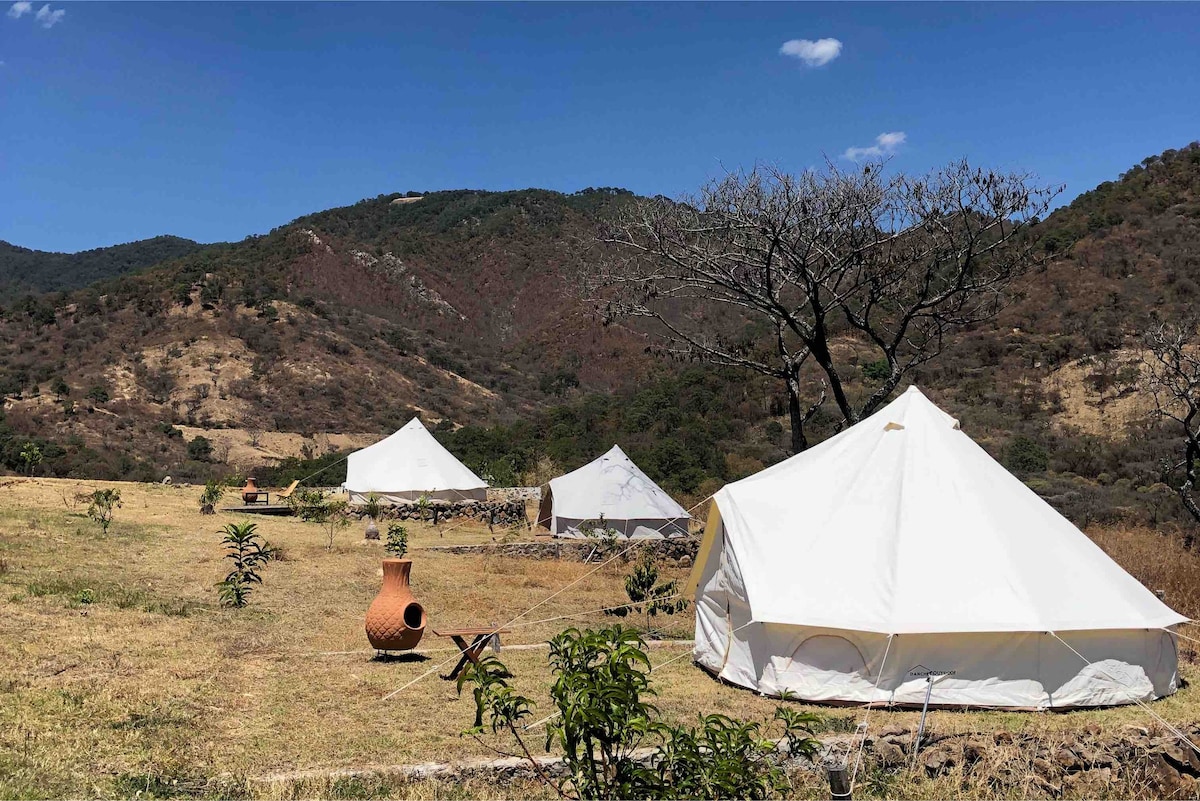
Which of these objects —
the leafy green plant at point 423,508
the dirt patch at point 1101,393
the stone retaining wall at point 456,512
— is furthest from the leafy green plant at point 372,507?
the dirt patch at point 1101,393

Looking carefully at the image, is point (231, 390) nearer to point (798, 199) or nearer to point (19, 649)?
point (798, 199)

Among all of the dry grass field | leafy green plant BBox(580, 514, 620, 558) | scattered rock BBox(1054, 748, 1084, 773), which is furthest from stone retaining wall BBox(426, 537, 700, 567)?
scattered rock BBox(1054, 748, 1084, 773)

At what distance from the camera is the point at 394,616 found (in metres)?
9.06

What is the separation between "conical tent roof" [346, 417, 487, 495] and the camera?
25328 mm

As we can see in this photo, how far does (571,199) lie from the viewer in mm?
92062

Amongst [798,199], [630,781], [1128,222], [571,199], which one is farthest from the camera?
[571,199]

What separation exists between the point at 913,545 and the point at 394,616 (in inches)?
183

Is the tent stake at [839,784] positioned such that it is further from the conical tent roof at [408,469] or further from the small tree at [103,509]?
the conical tent roof at [408,469]

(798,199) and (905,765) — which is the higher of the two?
(798,199)

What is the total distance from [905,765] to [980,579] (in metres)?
2.51

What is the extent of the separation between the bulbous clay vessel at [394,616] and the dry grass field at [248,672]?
22 cm

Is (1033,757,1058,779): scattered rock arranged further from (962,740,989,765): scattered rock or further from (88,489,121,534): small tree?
(88,489,121,534): small tree

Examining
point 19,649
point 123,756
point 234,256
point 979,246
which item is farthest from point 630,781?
point 234,256

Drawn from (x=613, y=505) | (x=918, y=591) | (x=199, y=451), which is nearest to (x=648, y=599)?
(x=918, y=591)
